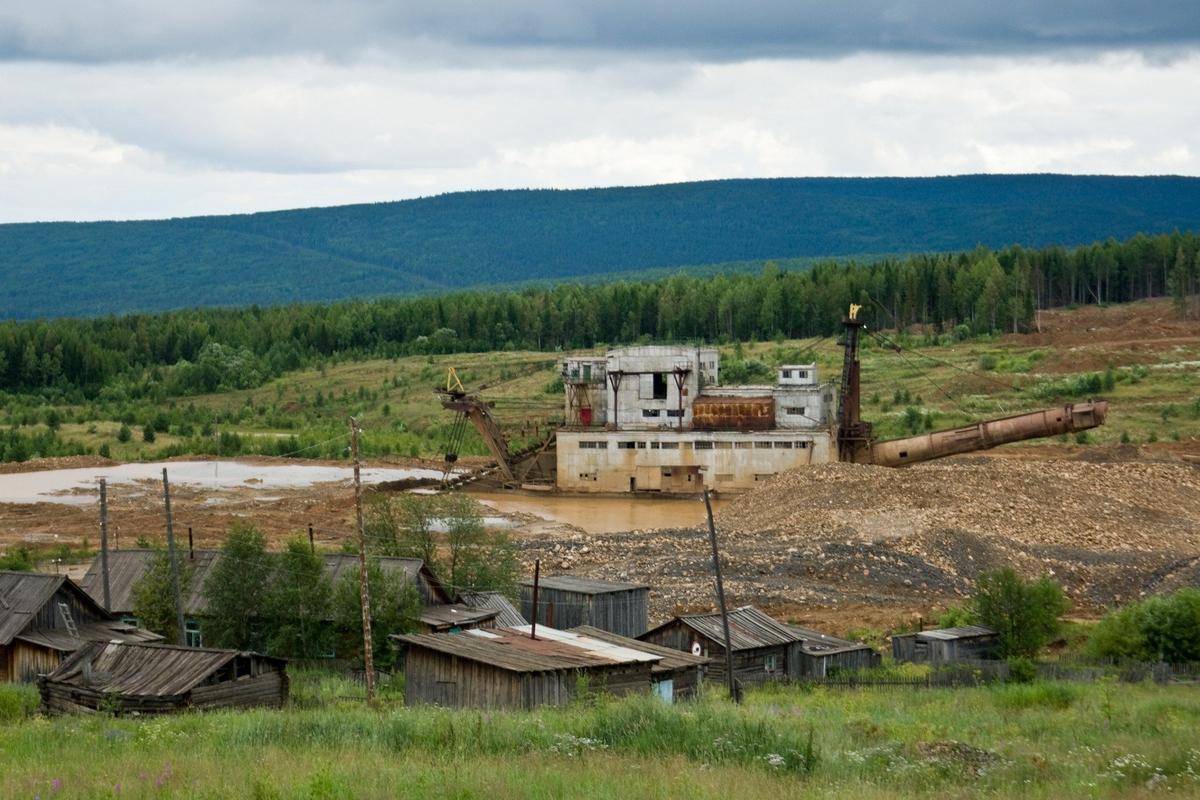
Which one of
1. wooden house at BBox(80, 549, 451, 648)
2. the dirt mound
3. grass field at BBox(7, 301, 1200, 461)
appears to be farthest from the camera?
grass field at BBox(7, 301, 1200, 461)

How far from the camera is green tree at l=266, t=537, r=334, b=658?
1296 inches

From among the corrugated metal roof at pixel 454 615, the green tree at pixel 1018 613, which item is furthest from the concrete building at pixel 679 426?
the corrugated metal roof at pixel 454 615

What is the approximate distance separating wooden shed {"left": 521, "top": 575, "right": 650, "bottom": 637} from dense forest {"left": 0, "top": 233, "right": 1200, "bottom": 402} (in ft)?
282

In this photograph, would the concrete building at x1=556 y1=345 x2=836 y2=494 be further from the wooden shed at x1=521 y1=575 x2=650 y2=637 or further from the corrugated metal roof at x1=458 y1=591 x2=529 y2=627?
the corrugated metal roof at x1=458 y1=591 x2=529 y2=627

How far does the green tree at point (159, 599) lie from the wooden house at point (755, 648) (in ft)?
31.3

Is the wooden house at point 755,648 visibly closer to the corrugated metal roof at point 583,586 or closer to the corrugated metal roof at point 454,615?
the corrugated metal roof at point 583,586

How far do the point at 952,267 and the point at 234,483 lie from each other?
2920 inches

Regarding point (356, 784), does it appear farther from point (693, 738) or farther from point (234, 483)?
point (234, 483)

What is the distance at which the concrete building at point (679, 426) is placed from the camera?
71.3 meters

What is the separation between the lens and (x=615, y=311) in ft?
478


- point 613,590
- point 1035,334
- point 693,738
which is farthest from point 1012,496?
point 1035,334

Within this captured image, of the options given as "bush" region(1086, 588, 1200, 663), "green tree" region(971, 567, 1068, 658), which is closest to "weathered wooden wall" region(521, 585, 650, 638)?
"green tree" region(971, 567, 1068, 658)

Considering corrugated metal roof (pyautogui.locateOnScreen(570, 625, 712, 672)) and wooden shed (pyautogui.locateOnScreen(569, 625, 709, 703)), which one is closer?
wooden shed (pyautogui.locateOnScreen(569, 625, 709, 703))

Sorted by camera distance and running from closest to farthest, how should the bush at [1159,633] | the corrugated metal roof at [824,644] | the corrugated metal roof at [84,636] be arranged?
the corrugated metal roof at [84,636] → the bush at [1159,633] → the corrugated metal roof at [824,644]
